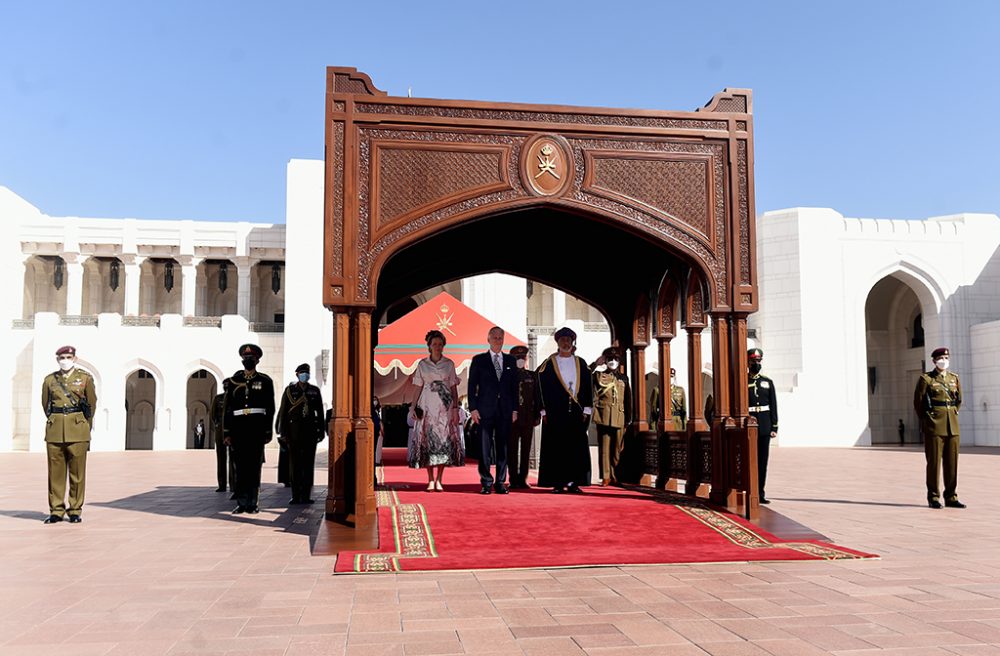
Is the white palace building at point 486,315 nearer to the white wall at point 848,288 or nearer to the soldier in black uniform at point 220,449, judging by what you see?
the white wall at point 848,288

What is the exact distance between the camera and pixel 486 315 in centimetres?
3038

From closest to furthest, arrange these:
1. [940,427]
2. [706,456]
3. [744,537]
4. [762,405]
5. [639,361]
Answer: [744,537], [706,456], [940,427], [762,405], [639,361]

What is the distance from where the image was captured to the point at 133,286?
33.0m

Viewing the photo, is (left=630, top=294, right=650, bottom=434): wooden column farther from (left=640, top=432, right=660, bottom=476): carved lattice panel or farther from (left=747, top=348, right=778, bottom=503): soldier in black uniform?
(left=747, top=348, right=778, bottom=503): soldier in black uniform

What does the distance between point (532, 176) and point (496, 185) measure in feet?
1.19

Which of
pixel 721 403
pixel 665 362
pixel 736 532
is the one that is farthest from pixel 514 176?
pixel 665 362

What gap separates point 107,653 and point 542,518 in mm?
4270

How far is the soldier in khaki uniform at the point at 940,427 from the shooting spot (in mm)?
9859

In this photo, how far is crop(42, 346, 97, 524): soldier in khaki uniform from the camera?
8.63 m

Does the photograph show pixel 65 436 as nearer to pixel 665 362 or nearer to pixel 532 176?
pixel 532 176

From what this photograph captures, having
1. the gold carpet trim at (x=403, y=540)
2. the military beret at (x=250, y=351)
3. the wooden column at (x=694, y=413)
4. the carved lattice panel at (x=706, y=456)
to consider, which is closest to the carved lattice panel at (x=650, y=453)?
the wooden column at (x=694, y=413)

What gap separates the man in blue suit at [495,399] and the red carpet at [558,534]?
0.59 m

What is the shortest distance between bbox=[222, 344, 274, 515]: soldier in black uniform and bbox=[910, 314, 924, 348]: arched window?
103 ft

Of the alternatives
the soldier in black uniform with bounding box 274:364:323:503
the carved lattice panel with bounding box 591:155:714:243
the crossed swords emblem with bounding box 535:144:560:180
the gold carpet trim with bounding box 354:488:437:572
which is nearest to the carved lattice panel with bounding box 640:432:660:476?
the carved lattice panel with bounding box 591:155:714:243
